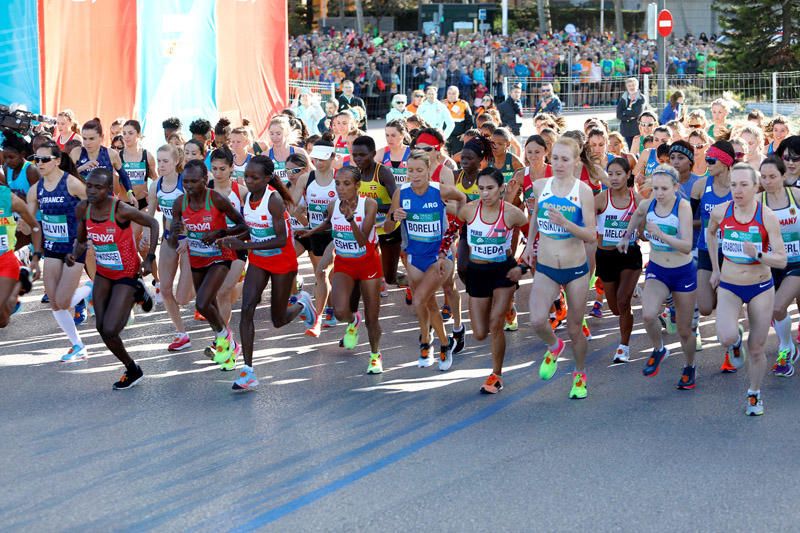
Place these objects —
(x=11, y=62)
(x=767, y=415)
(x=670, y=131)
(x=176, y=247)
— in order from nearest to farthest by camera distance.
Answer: (x=767, y=415) → (x=176, y=247) → (x=670, y=131) → (x=11, y=62)

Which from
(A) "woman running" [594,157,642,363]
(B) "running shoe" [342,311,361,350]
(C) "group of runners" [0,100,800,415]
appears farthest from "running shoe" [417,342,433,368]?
(A) "woman running" [594,157,642,363]

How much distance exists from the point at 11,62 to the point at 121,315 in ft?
34.3

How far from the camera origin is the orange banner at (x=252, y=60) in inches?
826

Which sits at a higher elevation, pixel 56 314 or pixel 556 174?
pixel 556 174

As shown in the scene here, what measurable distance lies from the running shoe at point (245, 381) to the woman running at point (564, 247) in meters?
2.08

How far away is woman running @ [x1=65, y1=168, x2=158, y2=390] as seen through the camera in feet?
27.1

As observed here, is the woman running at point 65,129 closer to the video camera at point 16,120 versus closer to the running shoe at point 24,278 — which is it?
the video camera at point 16,120

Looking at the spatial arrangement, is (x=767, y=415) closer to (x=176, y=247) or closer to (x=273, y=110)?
(x=176, y=247)

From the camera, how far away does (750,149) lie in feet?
34.9

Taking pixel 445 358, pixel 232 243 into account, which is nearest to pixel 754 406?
pixel 445 358

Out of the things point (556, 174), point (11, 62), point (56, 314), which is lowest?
point (56, 314)

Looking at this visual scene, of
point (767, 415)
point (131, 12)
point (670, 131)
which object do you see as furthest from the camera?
point (131, 12)

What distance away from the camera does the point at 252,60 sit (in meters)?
21.8

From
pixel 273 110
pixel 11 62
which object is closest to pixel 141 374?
pixel 11 62
